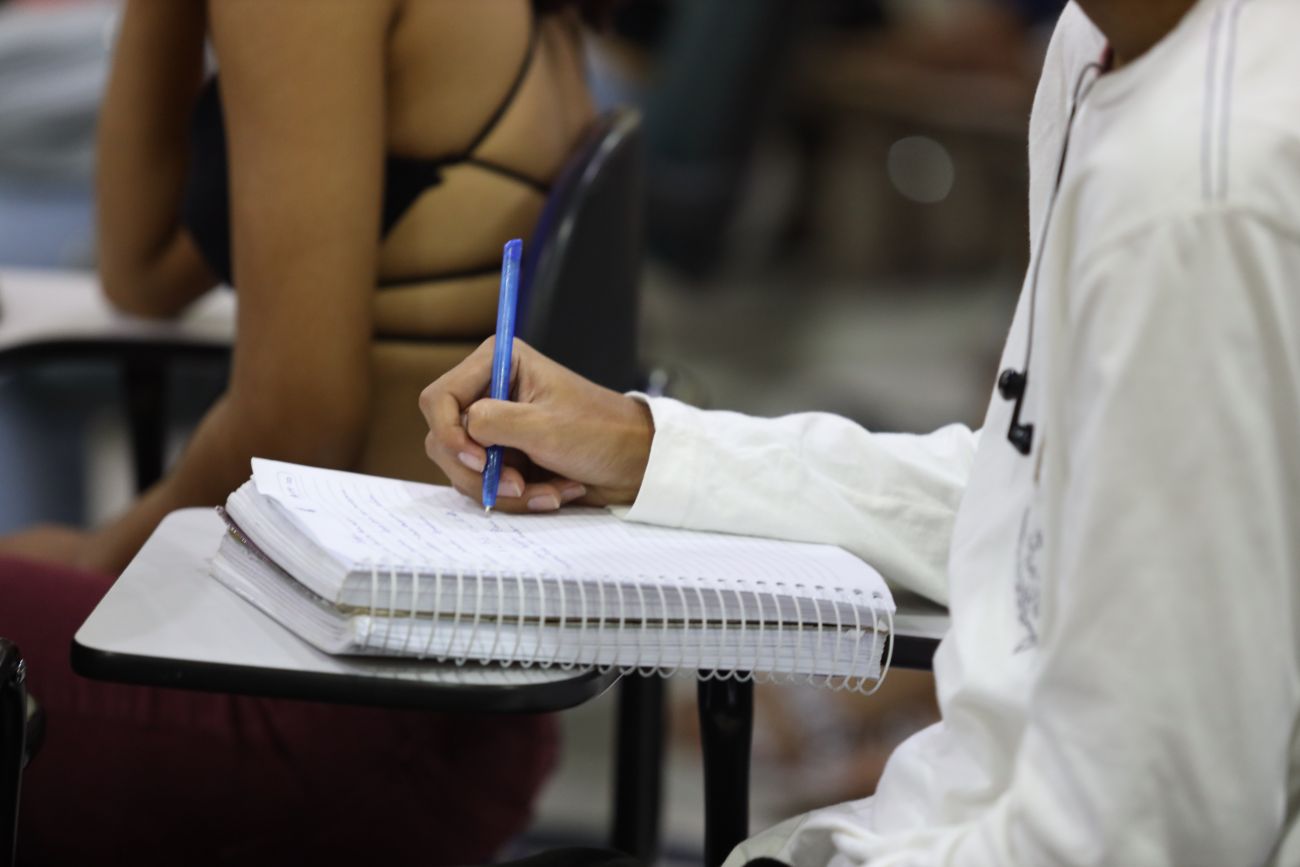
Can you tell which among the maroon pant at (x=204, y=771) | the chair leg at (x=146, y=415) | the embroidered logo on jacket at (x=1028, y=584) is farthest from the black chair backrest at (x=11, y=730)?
the chair leg at (x=146, y=415)

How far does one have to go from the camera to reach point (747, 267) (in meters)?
4.28

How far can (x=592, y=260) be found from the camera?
1.14 m

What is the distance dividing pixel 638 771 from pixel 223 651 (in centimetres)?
71

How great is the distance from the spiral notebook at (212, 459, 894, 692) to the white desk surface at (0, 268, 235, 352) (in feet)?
2.21

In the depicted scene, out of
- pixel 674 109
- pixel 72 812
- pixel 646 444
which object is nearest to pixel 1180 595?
pixel 646 444

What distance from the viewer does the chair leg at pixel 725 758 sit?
877 mm

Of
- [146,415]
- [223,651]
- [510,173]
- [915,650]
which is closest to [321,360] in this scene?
[510,173]

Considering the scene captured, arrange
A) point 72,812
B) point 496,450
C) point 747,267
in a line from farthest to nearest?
1. point 747,267
2. point 72,812
3. point 496,450

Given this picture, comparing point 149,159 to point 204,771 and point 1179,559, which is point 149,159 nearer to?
point 204,771

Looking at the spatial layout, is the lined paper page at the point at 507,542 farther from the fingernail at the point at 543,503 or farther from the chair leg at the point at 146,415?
the chair leg at the point at 146,415

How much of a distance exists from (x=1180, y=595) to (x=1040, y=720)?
0.08 metres

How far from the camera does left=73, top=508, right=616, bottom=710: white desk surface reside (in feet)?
2.27

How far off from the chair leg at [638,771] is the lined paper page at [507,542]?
1.65 ft

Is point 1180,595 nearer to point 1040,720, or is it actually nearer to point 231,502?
point 1040,720
